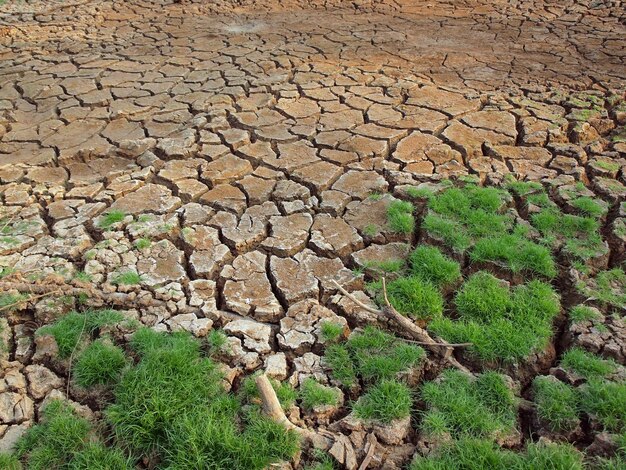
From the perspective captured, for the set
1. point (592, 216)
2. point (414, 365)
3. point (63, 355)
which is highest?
point (592, 216)

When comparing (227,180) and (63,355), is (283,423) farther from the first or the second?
(227,180)

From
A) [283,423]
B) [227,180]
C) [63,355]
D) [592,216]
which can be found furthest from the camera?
[227,180]

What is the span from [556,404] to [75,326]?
226 centimetres

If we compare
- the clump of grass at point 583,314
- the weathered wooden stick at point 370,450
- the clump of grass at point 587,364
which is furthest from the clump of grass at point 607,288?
the weathered wooden stick at point 370,450

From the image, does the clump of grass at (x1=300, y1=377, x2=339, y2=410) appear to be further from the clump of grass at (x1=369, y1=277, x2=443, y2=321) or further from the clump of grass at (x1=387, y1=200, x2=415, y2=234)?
the clump of grass at (x1=387, y1=200, x2=415, y2=234)

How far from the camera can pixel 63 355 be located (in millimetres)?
2480

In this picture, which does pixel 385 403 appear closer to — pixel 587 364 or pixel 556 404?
pixel 556 404

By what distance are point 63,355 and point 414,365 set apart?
1.67 m

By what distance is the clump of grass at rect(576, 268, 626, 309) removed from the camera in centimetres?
267

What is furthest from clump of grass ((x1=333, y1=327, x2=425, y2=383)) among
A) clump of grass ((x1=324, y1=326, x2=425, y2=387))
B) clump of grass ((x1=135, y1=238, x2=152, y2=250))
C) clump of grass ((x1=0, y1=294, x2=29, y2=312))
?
clump of grass ((x1=0, y1=294, x2=29, y2=312))

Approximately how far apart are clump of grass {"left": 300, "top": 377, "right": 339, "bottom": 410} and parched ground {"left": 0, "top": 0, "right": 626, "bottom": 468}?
7 centimetres

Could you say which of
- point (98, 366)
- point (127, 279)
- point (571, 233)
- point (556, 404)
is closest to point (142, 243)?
point (127, 279)

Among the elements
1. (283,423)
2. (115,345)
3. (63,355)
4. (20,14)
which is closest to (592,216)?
(283,423)

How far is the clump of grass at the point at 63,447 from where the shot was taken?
2059 millimetres
